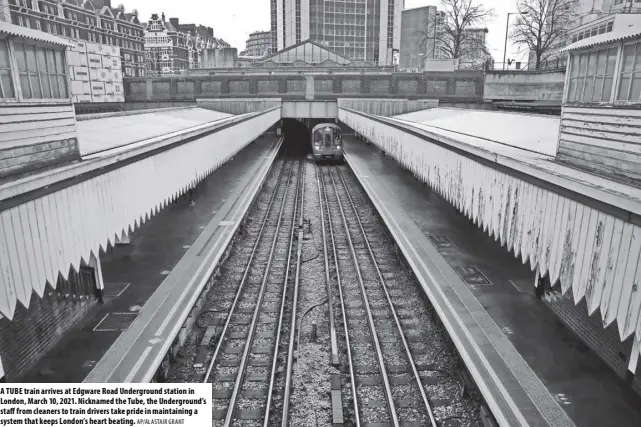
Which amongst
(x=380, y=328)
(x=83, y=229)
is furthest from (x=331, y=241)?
(x=83, y=229)

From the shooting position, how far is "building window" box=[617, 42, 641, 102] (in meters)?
7.50

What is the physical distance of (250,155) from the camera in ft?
119

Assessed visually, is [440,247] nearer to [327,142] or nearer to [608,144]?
[608,144]

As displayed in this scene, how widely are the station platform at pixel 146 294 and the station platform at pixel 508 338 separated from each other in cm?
575

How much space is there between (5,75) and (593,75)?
1036cm

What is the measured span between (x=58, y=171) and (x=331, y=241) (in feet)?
36.0

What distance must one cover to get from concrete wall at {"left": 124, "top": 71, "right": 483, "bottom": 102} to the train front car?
701 inches

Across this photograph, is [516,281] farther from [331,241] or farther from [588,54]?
[331,241]

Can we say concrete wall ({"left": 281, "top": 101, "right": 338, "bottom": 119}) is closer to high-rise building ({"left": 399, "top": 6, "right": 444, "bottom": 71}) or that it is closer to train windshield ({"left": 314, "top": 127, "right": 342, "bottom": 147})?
train windshield ({"left": 314, "top": 127, "right": 342, "bottom": 147})

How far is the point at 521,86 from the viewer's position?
47.8 meters

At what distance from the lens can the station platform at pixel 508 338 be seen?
7.33 meters

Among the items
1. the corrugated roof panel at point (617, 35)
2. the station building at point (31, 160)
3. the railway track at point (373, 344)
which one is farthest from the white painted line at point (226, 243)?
the corrugated roof panel at point (617, 35)

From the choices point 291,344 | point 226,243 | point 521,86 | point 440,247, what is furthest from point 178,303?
point 521,86

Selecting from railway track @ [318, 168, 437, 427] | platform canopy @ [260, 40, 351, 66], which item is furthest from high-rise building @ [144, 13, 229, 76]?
railway track @ [318, 168, 437, 427]
